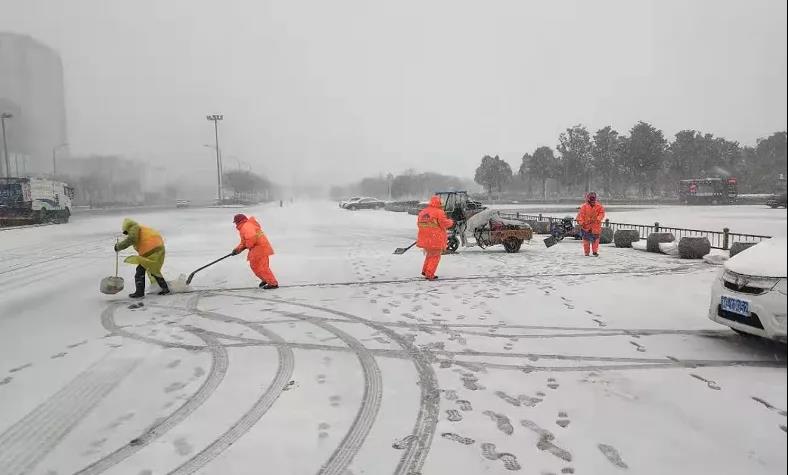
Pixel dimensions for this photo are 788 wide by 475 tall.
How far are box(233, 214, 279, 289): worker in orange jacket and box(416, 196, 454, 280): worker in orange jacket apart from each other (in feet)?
9.38

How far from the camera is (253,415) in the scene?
357cm

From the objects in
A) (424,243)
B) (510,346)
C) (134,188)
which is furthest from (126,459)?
(134,188)

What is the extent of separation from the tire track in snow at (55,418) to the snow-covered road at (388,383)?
15mm

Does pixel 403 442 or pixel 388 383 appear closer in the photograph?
pixel 403 442

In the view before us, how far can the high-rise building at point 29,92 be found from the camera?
53812 millimetres

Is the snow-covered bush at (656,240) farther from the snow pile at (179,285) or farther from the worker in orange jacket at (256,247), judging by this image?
the snow pile at (179,285)

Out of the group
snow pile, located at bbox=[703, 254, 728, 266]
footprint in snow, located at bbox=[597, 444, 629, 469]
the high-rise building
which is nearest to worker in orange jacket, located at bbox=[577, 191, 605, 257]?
snow pile, located at bbox=[703, 254, 728, 266]

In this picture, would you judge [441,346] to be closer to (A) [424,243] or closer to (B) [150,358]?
(B) [150,358]

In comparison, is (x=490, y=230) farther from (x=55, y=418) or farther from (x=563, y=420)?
(x=55, y=418)

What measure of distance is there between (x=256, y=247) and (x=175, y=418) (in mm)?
4773

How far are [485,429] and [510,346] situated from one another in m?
1.79

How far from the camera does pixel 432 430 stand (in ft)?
10.9

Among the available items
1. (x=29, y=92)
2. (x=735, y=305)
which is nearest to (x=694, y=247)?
(x=735, y=305)

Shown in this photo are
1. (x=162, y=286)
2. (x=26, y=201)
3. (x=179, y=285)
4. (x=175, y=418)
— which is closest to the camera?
(x=175, y=418)
